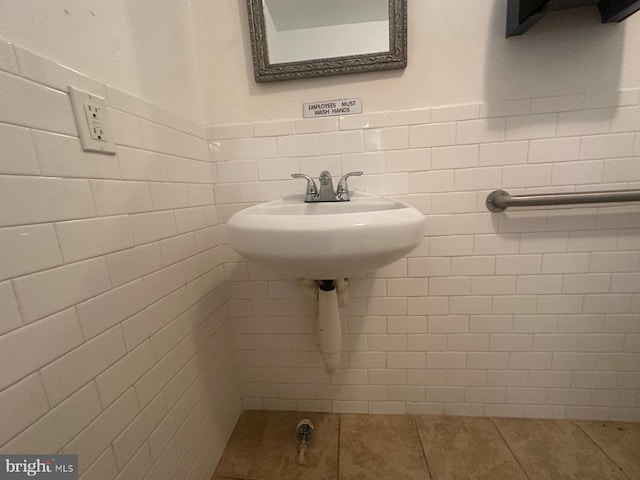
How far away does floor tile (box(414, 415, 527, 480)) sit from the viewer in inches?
30.9

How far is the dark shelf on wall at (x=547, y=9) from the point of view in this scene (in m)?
0.64

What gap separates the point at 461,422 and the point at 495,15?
1.38 metres

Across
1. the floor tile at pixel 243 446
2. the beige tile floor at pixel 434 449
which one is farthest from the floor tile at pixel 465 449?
the floor tile at pixel 243 446

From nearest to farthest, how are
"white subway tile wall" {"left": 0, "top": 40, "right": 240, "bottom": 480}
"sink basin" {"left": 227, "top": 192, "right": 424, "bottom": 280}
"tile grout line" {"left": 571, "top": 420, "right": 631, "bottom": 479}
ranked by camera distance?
"white subway tile wall" {"left": 0, "top": 40, "right": 240, "bottom": 480}, "sink basin" {"left": 227, "top": 192, "right": 424, "bottom": 280}, "tile grout line" {"left": 571, "top": 420, "right": 631, "bottom": 479}

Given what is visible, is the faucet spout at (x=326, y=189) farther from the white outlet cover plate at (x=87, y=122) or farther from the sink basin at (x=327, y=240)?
the white outlet cover plate at (x=87, y=122)

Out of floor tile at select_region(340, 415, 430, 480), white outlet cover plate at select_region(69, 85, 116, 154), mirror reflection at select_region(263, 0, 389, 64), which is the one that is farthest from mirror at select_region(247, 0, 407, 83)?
floor tile at select_region(340, 415, 430, 480)

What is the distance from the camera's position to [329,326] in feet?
2.60

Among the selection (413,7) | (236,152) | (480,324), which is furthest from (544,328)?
(236,152)

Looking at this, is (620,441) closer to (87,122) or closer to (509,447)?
(509,447)

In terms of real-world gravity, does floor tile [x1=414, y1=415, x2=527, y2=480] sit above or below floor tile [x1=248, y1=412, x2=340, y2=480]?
below

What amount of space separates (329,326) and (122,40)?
0.90m

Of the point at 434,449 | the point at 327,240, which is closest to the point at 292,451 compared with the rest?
the point at 434,449

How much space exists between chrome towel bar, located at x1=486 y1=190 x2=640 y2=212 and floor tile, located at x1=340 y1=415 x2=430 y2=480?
866mm

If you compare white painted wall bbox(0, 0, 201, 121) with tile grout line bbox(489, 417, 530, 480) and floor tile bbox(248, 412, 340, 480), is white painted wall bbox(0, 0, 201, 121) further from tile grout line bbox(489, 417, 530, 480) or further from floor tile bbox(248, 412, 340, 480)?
tile grout line bbox(489, 417, 530, 480)
